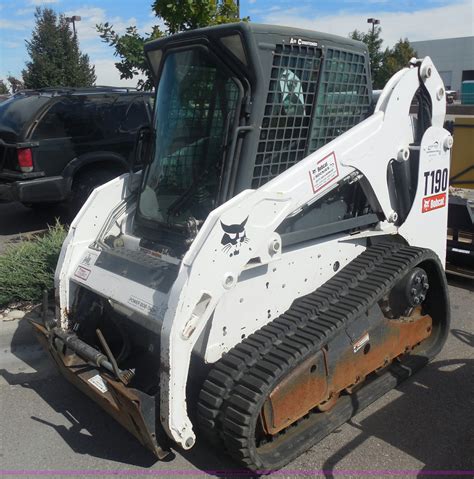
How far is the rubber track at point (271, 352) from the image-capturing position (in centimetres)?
275

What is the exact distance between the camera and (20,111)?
7785 mm

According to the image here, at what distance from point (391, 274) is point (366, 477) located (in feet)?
3.92

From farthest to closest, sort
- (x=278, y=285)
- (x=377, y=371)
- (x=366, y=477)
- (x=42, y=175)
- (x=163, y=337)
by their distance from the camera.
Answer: (x=42, y=175) → (x=377, y=371) → (x=278, y=285) → (x=366, y=477) → (x=163, y=337)

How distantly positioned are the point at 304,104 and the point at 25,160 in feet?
16.6

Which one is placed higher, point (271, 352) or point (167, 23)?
point (167, 23)

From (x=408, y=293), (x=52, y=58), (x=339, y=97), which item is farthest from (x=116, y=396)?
(x=52, y=58)

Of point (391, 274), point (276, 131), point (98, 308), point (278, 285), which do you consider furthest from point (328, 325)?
point (98, 308)

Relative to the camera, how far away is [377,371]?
12.7ft

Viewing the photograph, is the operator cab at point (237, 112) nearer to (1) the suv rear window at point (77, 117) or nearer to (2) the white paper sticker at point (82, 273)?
(2) the white paper sticker at point (82, 273)

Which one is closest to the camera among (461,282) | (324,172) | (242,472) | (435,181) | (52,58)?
(242,472)

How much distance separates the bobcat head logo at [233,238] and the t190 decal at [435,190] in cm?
176

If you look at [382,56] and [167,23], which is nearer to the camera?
[167,23]

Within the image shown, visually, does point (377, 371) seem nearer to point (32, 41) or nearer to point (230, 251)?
point (230, 251)

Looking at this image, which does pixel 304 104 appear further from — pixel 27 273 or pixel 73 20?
pixel 73 20
